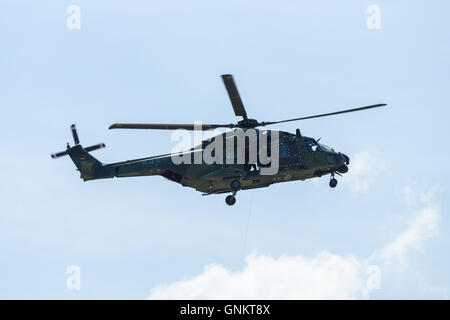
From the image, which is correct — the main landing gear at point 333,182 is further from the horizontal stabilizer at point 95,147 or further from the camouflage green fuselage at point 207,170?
the horizontal stabilizer at point 95,147

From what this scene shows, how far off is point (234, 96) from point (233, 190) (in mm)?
6401

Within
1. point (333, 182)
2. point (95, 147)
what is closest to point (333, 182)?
point (333, 182)

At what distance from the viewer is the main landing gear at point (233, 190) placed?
4909 cm

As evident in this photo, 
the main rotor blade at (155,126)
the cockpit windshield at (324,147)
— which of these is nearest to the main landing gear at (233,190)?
the main rotor blade at (155,126)

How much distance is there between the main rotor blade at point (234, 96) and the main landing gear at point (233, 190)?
159 inches

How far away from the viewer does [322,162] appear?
169 feet

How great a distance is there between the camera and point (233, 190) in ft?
162

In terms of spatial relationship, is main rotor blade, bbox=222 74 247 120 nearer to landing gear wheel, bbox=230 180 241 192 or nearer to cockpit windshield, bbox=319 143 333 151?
landing gear wheel, bbox=230 180 241 192

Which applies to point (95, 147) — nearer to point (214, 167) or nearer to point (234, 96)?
point (214, 167)

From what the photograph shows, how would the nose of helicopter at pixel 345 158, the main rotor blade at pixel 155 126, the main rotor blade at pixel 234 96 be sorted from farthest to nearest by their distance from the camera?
the nose of helicopter at pixel 345 158 < the main rotor blade at pixel 155 126 < the main rotor blade at pixel 234 96
